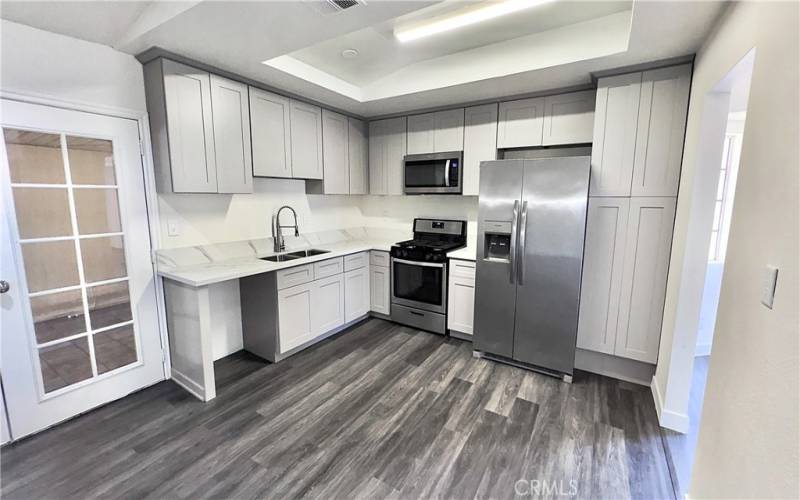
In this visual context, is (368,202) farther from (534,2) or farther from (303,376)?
(534,2)

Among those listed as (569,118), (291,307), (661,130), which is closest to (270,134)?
(291,307)

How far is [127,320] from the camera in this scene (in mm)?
2592

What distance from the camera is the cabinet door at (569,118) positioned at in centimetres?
302

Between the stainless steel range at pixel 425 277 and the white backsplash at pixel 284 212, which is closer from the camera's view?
the white backsplash at pixel 284 212

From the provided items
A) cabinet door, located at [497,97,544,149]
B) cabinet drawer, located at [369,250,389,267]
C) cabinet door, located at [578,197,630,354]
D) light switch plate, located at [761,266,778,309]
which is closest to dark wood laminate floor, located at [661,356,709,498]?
cabinet door, located at [578,197,630,354]

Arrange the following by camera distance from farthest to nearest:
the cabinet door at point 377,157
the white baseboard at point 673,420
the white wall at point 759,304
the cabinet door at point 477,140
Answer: the cabinet door at point 377,157, the cabinet door at point 477,140, the white baseboard at point 673,420, the white wall at point 759,304

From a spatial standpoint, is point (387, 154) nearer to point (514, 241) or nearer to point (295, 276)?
point (295, 276)

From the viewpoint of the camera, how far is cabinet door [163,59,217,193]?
244 cm

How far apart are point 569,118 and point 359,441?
10.3 ft

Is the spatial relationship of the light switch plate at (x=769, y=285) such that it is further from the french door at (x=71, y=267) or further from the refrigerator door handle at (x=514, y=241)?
the french door at (x=71, y=267)

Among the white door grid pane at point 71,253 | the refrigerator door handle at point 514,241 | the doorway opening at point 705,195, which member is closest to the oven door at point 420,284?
the refrigerator door handle at point 514,241

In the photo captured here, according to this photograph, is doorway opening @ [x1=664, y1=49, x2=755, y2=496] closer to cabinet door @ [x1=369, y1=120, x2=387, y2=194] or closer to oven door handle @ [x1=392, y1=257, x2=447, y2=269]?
oven door handle @ [x1=392, y1=257, x2=447, y2=269]

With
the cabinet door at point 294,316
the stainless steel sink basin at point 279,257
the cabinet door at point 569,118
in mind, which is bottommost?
the cabinet door at point 294,316

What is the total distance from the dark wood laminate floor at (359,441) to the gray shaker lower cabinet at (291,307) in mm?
271
